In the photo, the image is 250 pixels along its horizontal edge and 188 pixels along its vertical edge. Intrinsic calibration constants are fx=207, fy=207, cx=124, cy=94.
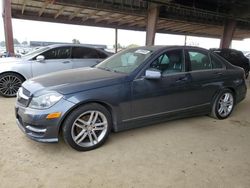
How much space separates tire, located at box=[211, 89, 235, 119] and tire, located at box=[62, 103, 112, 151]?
2.29m

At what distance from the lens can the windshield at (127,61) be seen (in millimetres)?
3213

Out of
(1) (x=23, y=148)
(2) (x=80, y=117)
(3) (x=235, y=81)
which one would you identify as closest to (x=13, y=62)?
(1) (x=23, y=148)

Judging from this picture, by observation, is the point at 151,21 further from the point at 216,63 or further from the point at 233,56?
the point at 216,63

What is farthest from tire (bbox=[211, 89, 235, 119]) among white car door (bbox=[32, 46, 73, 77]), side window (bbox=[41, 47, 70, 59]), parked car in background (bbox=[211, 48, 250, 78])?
parked car in background (bbox=[211, 48, 250, 78])

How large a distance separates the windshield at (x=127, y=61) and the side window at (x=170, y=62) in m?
0.20

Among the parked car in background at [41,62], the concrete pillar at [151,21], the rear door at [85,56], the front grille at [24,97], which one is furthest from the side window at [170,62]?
the concrete pillar at [151,21]

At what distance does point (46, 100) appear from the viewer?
2549mm

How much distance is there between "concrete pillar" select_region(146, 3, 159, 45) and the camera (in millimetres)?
11488

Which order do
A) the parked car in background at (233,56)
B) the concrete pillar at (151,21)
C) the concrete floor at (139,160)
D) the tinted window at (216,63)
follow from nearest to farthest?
1. the concrete floor at (139,160)
2. the tinted window at (216,63)
3. the parked car in background at (233,56)
4. the concrete pillar at (151,21)

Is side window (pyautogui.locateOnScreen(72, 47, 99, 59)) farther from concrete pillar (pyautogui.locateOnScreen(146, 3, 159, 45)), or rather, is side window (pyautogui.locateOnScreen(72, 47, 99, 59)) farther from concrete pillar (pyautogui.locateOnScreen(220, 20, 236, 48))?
concrete pillar (pyautogui.locateOnScreen(220, 20, 236, 48))

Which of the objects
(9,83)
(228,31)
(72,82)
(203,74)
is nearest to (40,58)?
(9,83)

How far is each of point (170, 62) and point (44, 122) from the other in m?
2.14

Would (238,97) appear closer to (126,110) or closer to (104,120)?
(126,110)

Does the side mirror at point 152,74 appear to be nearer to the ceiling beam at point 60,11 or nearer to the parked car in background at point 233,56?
the parked car in background at point 233,56
